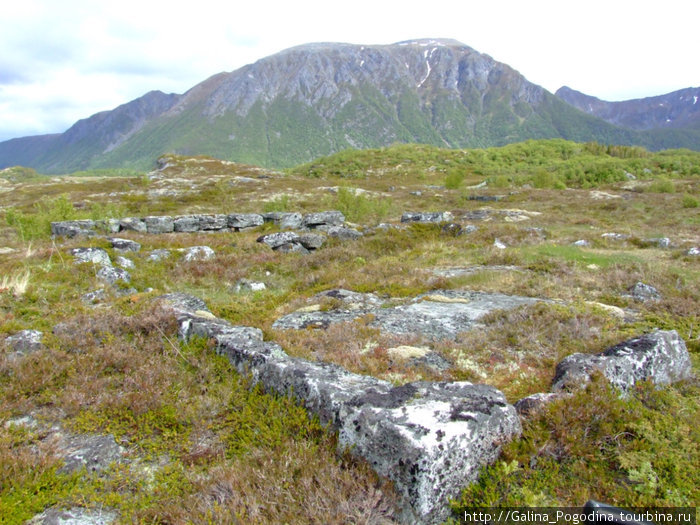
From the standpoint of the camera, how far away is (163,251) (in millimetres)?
18781

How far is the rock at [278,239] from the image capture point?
852 inches

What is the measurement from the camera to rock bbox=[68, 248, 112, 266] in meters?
15.2

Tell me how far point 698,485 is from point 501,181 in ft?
238

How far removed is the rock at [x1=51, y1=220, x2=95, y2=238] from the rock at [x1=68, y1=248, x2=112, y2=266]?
998 cm

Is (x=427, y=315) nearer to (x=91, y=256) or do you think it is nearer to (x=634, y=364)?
(x=634, y=364)

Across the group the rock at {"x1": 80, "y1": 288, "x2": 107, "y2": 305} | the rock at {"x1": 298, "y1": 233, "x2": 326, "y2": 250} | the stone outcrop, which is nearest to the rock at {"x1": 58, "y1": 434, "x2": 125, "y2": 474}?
the stone outcrop

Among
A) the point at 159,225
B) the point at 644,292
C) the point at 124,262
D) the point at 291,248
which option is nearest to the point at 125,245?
the point at 124,262

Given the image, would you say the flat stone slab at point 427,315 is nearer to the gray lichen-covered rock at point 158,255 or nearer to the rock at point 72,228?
the gray lichen-covered rock at point 158,255

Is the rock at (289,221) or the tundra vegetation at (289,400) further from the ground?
the rock at (289,221)

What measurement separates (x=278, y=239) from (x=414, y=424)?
62.3ft

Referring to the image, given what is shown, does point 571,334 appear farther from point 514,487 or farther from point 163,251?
point 163,251

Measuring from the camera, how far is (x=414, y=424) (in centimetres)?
396

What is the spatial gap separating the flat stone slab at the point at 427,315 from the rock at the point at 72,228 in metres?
22.2

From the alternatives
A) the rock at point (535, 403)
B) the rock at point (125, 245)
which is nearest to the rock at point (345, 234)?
the rock at point (125, 245)
